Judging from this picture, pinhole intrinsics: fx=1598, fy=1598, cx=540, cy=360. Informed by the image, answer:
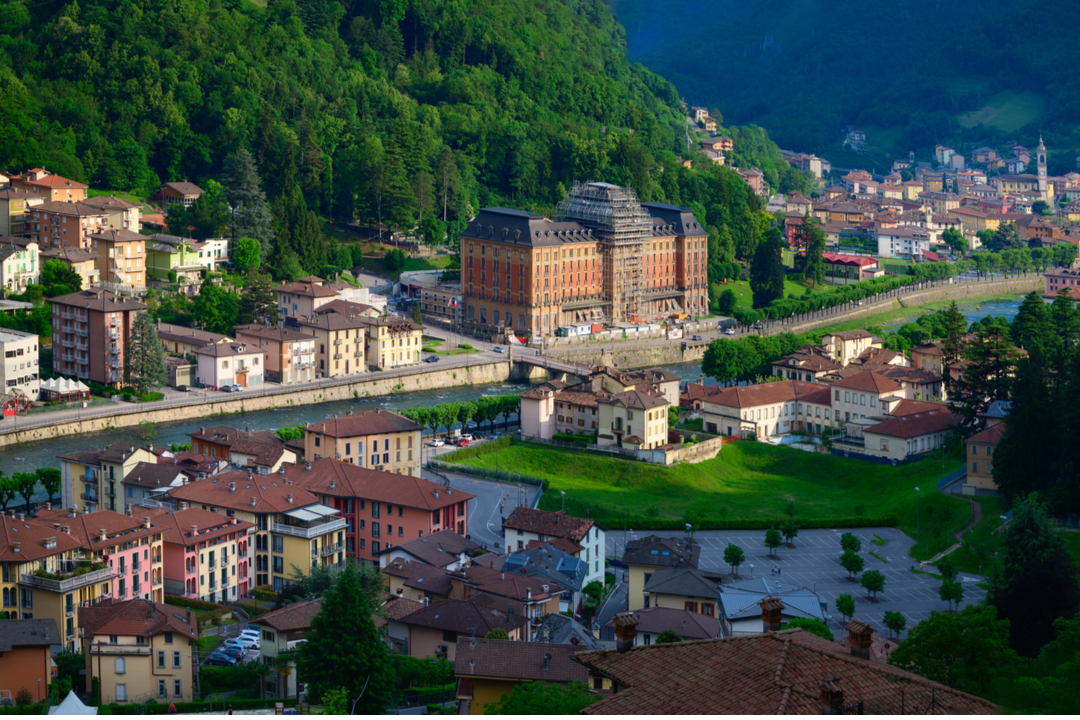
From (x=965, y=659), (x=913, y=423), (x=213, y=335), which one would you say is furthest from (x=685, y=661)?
(x=213, y=335)

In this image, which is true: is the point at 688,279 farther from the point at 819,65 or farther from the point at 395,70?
the point at 819,65

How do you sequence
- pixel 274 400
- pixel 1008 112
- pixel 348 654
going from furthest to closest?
pixel 1008 112 → pixel 274 400 → pixel 348 654

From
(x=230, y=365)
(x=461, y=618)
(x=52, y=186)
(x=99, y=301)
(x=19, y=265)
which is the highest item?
(x=52, y=186)

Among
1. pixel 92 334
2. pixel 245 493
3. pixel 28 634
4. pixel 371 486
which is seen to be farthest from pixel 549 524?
pixel 92 334

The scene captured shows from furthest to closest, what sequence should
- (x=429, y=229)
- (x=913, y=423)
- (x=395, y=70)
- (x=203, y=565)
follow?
(x=395, y=70), (x=429, y=229), (x=913, y=423), (x=203, y=565)

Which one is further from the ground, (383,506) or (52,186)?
(52,186)

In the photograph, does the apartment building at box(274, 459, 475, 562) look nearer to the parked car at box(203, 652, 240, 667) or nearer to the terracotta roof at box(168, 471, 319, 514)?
the terracotta roof at box(168, 471, 319, 514)

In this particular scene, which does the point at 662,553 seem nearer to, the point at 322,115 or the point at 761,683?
the point at 761,683

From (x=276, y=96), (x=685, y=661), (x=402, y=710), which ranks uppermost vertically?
(x=276, y=96)
